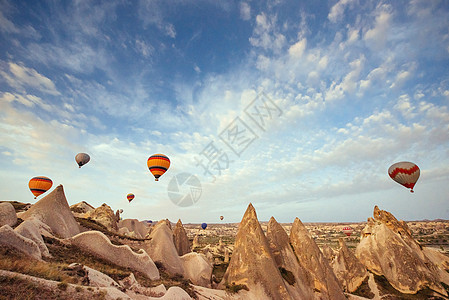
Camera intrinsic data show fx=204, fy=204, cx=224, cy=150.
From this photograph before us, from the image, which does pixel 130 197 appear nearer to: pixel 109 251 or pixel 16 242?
pixel 109 251

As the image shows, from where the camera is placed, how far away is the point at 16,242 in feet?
36.8

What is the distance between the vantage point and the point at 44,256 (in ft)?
42.4

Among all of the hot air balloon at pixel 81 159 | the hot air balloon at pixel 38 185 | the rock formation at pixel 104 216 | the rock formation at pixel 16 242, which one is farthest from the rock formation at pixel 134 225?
the rock formation at pixel 16 242

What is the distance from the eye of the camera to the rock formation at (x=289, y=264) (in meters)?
24.2

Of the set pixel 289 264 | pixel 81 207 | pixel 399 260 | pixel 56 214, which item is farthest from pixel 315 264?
pixel 81 207

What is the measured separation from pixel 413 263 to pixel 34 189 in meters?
63.8

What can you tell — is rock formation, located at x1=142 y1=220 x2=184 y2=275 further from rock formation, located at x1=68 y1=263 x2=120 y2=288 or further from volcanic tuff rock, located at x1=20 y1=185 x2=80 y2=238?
rock formation, located at x1=68 y1=263 x2=120 y2=288

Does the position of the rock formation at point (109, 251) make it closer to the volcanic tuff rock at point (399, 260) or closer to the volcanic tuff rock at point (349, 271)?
the volcanic tuff rock at point (349, 271)

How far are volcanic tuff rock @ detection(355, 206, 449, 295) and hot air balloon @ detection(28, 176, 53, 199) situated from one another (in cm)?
5698

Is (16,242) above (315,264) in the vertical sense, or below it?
below

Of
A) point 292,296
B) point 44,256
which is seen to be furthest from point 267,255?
point 44,256

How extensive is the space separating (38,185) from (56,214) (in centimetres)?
1868

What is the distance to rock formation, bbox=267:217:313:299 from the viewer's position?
24.2 metres

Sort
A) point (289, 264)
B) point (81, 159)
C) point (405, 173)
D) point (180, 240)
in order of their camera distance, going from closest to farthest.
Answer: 1. point (289, 264)
2. point (405, 173)
3. point (180, 240)
4. point (81, 159)
